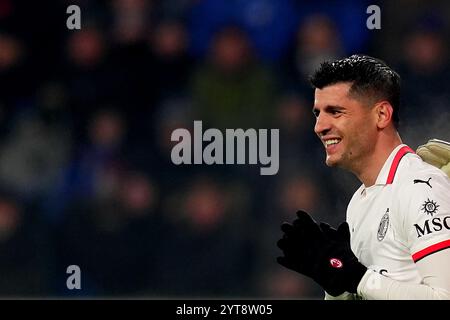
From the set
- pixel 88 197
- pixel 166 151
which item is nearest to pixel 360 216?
pixel 166 151

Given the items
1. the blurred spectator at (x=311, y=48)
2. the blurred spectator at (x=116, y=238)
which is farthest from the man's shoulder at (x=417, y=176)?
the blurred spectator at (x=116, y=238)

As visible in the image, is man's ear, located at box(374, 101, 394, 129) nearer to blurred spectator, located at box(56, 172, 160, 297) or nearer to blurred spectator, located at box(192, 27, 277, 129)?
blurred spectator, located at box(192, 27, 277, 129)

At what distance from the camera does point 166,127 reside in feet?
10.7

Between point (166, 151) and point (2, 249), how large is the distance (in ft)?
2.78

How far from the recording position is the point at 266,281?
3.15 meters

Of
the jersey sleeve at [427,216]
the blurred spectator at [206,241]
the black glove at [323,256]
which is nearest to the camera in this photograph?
the jersey sleeve at [427,216]

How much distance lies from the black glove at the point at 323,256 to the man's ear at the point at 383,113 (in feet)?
1.18

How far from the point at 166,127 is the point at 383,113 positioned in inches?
50.5

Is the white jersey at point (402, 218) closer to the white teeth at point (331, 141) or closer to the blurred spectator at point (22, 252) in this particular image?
the white teeth at point (331, 141)

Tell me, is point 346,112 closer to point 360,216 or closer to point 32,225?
point 360,216

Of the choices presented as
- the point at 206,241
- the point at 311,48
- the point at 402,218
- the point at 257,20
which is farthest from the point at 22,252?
the point at 402,218

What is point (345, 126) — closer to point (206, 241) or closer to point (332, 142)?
point (332, 142)

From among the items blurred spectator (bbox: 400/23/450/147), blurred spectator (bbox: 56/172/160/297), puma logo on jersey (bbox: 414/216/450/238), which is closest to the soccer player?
puma logo on jersey (bbox: 414/216/450/238)

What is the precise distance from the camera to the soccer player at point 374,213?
192cm
